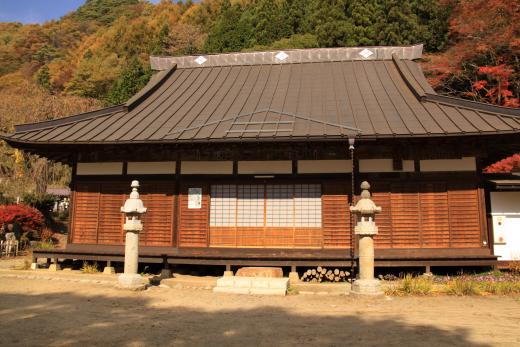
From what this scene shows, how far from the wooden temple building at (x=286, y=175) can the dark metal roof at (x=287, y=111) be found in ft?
0.20

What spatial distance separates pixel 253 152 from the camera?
11359 millimetres

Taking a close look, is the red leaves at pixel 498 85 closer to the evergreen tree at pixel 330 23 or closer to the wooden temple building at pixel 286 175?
the wooden temple building at pixel 286 175

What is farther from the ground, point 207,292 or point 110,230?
point 110,230

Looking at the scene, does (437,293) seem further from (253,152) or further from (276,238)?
(253,152)

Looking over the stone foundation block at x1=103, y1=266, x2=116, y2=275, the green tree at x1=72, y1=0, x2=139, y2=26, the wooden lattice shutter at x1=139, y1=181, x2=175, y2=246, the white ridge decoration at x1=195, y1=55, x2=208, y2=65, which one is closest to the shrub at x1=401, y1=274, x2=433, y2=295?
the wooden lattice shutter at x1=139, y1=181, x2=175, y2=246

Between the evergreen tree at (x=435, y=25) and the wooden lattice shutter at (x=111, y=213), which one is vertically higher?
the evergreen tree at (x=435, y=25)

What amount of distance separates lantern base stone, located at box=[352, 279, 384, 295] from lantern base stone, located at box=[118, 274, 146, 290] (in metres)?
4.91

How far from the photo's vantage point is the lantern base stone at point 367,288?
841 cm

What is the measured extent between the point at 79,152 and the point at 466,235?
37.7ft

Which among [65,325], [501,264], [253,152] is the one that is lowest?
[65,325]

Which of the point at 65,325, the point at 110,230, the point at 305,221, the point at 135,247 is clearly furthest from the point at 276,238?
the point at 65,325

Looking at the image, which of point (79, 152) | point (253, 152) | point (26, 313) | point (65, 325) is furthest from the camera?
point (79, 152)

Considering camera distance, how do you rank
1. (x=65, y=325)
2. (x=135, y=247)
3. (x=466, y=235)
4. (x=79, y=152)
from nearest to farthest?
(x=65, y=325) < (x=135, y=247) < (x=466, y=235) < (x=79, y=152)

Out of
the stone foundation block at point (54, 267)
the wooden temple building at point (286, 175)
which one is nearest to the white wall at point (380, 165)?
the wooden temple building at point (286, 175)
